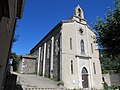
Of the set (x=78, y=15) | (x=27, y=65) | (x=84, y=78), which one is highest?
(x=78, y=15)

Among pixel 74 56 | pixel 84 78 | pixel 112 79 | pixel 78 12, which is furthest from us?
pixel 112 79

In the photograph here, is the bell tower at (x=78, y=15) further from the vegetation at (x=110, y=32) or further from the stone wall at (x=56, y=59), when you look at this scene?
the vegetation at (x=110, y=32)

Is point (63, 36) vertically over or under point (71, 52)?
over

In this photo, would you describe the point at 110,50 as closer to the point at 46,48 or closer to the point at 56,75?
the point at 56,75

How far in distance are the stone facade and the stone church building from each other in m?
5.19

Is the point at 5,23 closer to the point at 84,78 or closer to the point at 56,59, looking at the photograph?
the point at 56,59

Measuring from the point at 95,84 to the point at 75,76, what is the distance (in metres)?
4.08

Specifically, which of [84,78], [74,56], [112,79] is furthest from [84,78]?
[112,79]

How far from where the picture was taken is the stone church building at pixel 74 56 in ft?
57.8

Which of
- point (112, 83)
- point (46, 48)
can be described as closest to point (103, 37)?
point (46, 48)

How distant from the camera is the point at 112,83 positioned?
23734 mm

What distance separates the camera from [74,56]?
18.9 m

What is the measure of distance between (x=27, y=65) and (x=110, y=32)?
2071 centimetres

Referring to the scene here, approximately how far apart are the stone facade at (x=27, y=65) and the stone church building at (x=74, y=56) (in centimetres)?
519
